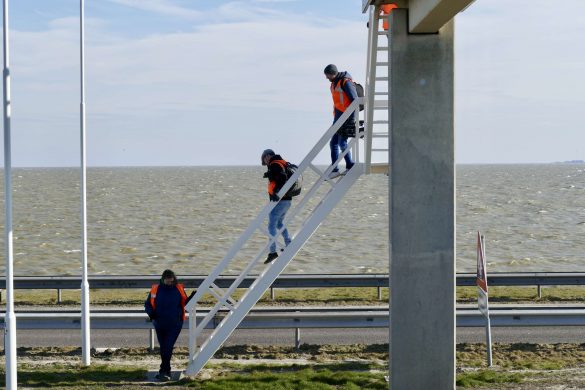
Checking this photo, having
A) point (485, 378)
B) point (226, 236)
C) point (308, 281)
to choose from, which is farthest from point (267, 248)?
point (226, 236)

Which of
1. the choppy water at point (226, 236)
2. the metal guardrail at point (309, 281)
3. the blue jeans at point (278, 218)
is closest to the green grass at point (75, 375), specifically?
the blue jeans at point (278, 218)

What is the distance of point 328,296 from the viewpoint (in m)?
21.8

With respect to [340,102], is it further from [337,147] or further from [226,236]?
[226,236]

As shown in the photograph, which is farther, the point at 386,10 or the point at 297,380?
the point at 297,380

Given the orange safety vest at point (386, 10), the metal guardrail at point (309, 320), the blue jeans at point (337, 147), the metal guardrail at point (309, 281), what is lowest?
the metal guardrail at point (309, 320)

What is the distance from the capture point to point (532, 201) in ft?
266

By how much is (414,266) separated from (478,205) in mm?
65288

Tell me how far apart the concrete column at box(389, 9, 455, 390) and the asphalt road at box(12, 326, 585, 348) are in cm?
509

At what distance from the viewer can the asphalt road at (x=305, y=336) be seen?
53.5ft

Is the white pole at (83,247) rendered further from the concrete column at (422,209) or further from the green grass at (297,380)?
the concrete column at (422,209)

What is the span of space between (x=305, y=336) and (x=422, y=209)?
20.6ft

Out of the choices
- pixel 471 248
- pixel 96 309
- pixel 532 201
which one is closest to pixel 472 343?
pixel 96 309

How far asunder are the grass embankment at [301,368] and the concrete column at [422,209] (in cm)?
113

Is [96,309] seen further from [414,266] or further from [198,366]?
[414,266]
